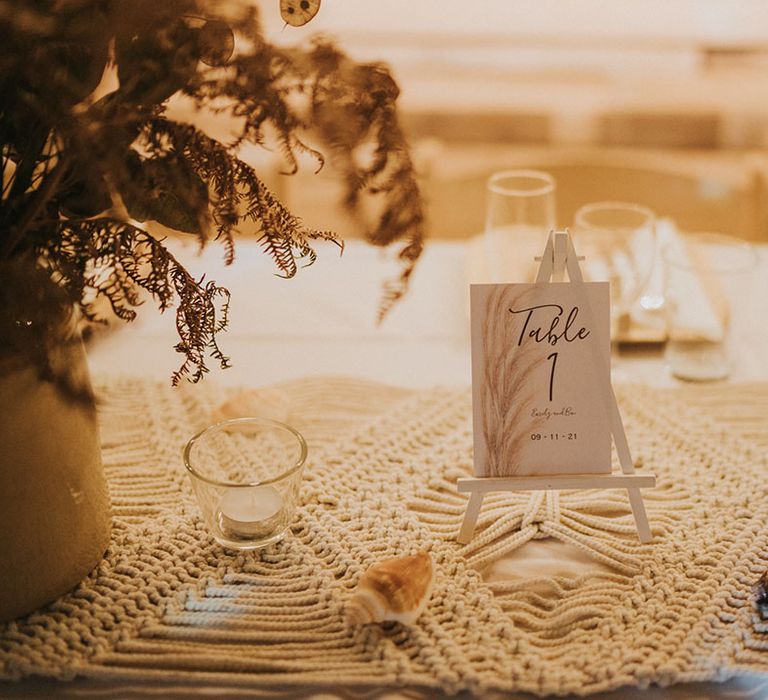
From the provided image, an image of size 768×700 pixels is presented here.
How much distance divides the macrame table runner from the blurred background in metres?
2.22

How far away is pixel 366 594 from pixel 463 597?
0.11 metres

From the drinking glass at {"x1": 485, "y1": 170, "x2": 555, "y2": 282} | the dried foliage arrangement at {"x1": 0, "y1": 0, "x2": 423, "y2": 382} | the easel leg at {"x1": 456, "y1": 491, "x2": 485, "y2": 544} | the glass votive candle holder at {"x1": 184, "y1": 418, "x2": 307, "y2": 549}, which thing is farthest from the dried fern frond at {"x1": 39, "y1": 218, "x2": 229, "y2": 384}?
the drinking glass at {"x1": 485, "y1": 170, "x2": 555, "y2": 282}

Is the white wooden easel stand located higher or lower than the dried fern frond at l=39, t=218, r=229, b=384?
lower

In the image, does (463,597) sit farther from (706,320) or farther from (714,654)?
(706,320)

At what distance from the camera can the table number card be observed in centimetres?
89

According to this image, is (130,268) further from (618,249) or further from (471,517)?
(618,249)

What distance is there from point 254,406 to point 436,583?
1.21 feet

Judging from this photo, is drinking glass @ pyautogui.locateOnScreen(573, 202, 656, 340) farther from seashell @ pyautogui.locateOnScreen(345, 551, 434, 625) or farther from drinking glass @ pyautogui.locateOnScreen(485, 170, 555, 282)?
seashell @ pyautogui.locateOnScreen(345, 551, 434, 625)

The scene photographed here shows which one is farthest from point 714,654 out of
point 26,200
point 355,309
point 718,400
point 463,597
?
point 355,309

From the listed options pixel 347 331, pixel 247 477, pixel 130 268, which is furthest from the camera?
pixel 347 331

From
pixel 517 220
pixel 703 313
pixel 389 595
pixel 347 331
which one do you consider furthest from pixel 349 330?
pixel 389 595

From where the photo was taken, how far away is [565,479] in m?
0.92

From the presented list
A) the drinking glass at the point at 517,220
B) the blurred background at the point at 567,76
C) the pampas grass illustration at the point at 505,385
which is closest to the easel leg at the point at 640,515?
the pampas grass illustration at the point at 505,385

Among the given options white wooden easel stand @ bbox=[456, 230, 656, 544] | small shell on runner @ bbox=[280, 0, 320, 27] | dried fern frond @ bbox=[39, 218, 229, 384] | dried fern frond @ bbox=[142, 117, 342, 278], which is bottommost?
white wooden easel stand @ bbox=[456, 230, 656, 544]
